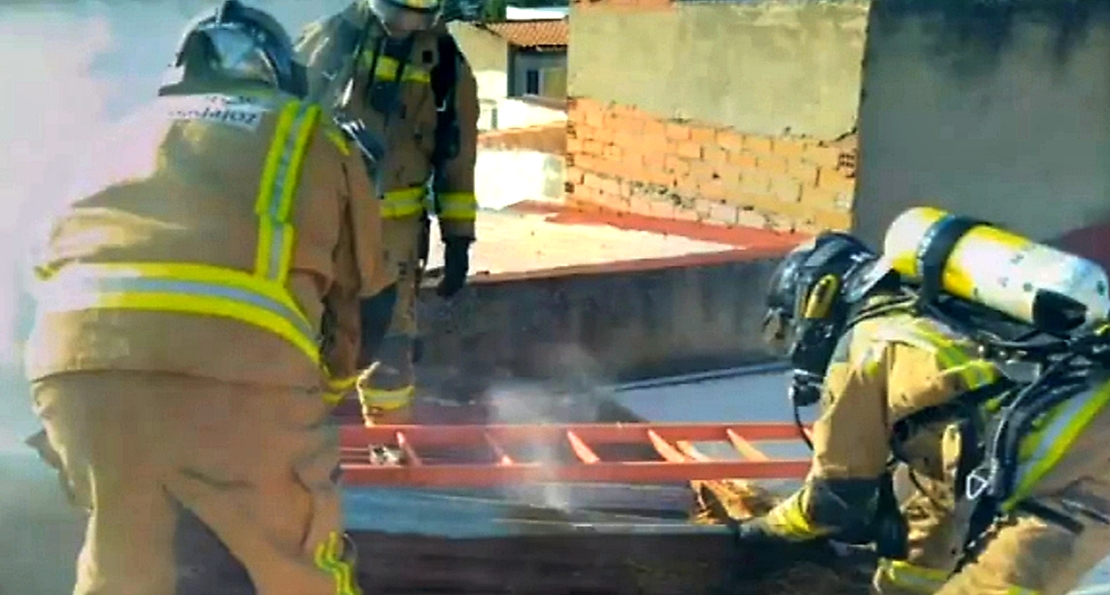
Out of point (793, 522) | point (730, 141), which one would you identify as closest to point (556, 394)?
point (793, 522)

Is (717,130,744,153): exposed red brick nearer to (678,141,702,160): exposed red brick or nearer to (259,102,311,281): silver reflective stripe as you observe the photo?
(678,141,702,160): exposed red brick

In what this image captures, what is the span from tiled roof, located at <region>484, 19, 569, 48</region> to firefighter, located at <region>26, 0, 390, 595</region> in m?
22.4

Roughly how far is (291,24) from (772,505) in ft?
8.24

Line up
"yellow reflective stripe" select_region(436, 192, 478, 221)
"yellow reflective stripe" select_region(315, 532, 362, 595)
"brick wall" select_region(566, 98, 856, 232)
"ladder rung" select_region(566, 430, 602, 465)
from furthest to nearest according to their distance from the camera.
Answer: "brick wall" select_region(566, 98, 856, 232), "yellow reflective stripe" select_region(436, 192, 478, 221), "ladder rung" select_region(566, 430, 602, 465), "yellow reflective stripe" select_region(315, 532, 362, 595)

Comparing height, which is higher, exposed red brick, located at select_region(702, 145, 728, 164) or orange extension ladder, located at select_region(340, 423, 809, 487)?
orange extension ladder, located at select_region(340, 423, 809, 487)

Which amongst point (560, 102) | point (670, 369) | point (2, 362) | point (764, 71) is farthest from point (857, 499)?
point (560, 102)

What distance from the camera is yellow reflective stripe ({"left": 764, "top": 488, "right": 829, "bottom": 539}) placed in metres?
3.55

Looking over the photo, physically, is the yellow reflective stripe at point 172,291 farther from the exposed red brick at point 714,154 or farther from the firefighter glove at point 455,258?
the exposed red brick at point 714,154

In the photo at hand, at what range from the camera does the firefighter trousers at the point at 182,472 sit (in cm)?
252

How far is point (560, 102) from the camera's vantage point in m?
21.3

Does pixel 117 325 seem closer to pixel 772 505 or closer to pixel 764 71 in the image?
pixel 772 505

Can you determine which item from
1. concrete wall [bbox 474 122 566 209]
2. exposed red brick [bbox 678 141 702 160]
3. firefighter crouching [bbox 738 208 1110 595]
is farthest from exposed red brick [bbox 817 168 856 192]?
firefighter crouching [bbox 738 208 1110 595]

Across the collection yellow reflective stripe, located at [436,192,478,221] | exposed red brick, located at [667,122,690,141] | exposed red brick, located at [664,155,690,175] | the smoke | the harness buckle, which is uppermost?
yellow reflective stripe, located at [436,192,478,221]

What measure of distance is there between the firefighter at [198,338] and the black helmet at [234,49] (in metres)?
0.05
